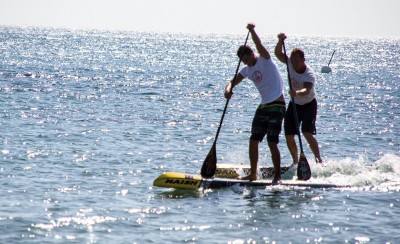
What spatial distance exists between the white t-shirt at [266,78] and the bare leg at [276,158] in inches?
31.5

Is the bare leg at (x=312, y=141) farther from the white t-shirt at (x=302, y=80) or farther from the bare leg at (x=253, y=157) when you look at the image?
the bare leg at (x=253, y=157)

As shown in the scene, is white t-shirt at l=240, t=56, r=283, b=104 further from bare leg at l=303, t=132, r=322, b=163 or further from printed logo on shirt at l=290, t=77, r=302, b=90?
bare leg at l=303, t=132, r=322, b=163

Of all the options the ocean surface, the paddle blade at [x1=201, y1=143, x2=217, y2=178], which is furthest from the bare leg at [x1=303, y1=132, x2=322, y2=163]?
the paddle blade at [x1=201, y1=143, x2=217, y2=178]

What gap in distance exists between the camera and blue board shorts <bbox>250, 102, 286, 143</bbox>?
43.3ft

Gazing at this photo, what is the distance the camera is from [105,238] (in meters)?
10.4

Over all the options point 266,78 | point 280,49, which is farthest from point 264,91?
point 280,49

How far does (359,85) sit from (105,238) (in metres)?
49.2

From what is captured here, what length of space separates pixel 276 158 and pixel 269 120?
2.54ft

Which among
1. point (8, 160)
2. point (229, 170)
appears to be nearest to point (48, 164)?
point (8, 160)

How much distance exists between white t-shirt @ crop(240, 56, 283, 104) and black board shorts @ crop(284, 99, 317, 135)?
1375 millimetres

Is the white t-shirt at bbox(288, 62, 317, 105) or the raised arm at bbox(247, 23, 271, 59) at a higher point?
the raised arm at bbox(247, 23, 271, 59)

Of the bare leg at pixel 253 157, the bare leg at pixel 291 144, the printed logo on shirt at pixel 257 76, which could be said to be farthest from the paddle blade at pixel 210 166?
the bare leg at pixel 291 144

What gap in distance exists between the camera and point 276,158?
13.6 meters

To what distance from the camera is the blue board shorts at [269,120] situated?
1320 centimetres
